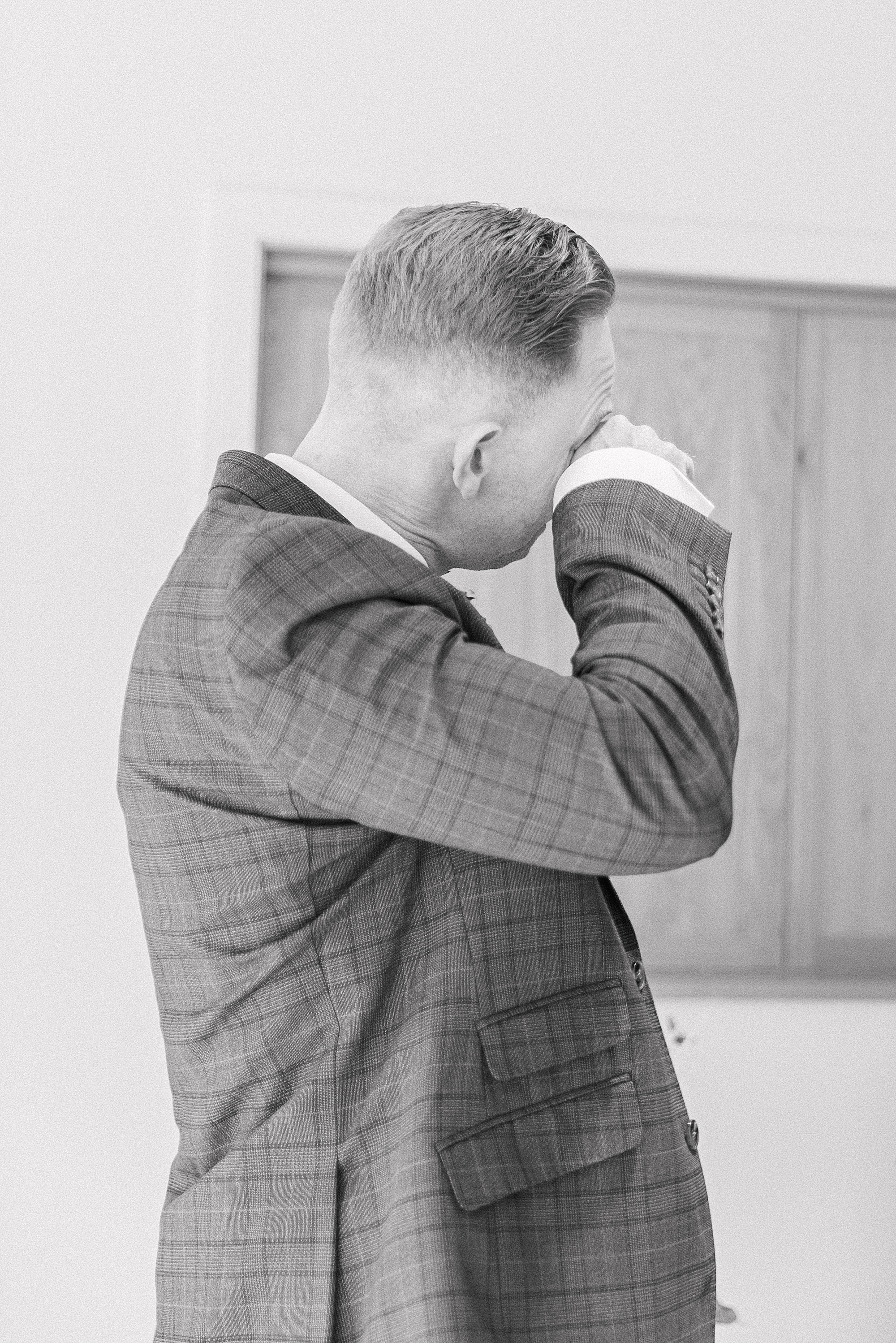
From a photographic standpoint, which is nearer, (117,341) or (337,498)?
(337,498)

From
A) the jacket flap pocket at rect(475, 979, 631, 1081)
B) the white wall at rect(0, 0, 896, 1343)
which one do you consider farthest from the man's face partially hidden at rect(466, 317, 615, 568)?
the white wall at rect(0, 0, 896, 1343)

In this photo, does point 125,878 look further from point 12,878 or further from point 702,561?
point 702,561

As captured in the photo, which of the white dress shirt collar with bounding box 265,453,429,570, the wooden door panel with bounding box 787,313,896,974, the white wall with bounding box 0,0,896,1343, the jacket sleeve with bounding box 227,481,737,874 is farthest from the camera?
the wooden door panel with bounding box 787,313,896,974

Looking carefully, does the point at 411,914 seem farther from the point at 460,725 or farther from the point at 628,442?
the point at 628,442

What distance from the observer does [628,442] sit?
80cm

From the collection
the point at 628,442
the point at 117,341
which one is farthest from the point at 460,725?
the point at 117,341

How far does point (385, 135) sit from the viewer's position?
1.93m

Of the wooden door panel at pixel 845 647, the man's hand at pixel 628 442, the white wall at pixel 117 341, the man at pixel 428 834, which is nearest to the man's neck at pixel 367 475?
the man at pixel 428 834

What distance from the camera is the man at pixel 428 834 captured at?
64cm

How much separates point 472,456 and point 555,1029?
14.5 inches

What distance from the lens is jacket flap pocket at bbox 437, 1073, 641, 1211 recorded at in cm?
71

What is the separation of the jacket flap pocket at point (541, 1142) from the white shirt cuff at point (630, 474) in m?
0.38

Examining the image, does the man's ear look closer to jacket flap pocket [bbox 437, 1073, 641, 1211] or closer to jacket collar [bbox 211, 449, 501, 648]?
jacket collar [bbox 211, 449, 501, 648]

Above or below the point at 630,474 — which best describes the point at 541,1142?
below
